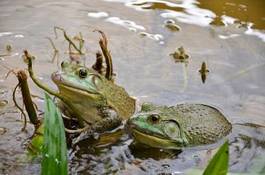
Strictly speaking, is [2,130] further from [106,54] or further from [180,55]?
[180,55]

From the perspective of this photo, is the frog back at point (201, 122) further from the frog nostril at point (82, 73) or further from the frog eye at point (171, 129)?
the frog nostril at point (82, 73)

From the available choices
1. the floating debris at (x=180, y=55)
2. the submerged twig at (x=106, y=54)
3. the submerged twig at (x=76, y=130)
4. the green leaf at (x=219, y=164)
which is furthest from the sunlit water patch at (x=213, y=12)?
the green leaf at (x=219, y=164)

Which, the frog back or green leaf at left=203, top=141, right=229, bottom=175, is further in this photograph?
the frog back

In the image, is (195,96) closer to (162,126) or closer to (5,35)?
(162,126)

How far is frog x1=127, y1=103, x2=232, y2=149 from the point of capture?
2.47 meters

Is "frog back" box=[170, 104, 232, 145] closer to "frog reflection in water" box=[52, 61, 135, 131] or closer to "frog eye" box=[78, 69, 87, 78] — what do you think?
"frog reflection in water" box=[52, 61, 135, 131]

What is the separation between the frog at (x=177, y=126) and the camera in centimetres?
247

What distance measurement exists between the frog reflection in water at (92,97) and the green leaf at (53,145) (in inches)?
25.3

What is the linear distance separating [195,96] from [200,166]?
1.87 feet

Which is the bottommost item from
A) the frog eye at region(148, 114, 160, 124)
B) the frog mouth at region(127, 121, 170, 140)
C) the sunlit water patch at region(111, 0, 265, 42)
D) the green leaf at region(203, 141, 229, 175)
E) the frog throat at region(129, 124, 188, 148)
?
the frog throat at region(129, 124, 188, 148)

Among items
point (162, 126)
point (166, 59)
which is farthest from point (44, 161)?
point (166, 59)

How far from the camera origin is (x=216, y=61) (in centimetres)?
327

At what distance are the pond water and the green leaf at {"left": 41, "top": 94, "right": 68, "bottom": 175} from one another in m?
0.48

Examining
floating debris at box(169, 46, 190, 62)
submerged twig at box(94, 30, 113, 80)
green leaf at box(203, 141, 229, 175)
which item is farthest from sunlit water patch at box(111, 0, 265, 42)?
green leaf at box(203, 141, 229, 175)
